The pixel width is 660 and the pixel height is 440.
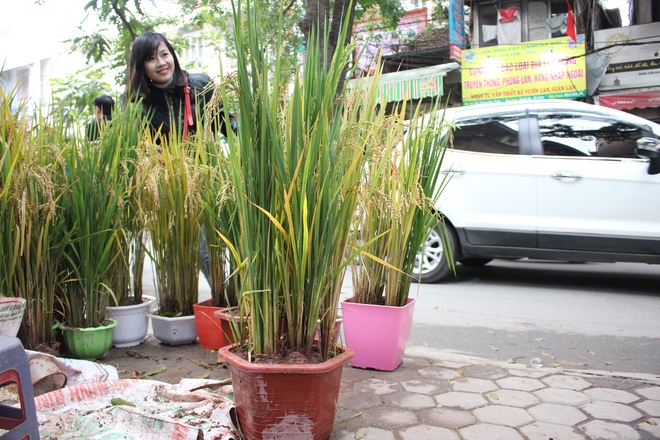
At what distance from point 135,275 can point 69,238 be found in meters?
0.62

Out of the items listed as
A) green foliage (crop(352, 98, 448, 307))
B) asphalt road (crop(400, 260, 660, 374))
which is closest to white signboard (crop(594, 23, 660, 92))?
asphalt road (crop(400, 260, 660, 374))

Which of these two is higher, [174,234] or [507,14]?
[507,14]

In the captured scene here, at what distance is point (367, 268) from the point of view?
8.88ft

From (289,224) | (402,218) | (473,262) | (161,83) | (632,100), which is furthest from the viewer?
(632,100)

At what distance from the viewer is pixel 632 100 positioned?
11336 millimetres

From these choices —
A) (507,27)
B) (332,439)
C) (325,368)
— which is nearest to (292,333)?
(325,368)

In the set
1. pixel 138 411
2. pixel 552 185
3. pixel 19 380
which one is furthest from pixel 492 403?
pixel 552 185

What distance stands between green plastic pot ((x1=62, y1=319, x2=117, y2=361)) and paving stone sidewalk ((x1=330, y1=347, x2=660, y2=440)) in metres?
1.14

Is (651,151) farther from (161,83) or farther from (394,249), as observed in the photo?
(161,83)

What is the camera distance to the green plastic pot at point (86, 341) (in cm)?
246

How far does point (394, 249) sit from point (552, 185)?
2.98m

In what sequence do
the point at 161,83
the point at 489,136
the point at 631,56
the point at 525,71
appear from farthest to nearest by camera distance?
the point at 525,71
the point at 631,56
the point at 489,136
the point at 161,83

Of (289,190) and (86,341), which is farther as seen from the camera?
(86,341)

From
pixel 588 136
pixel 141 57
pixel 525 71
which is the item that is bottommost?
pixel 588 136
